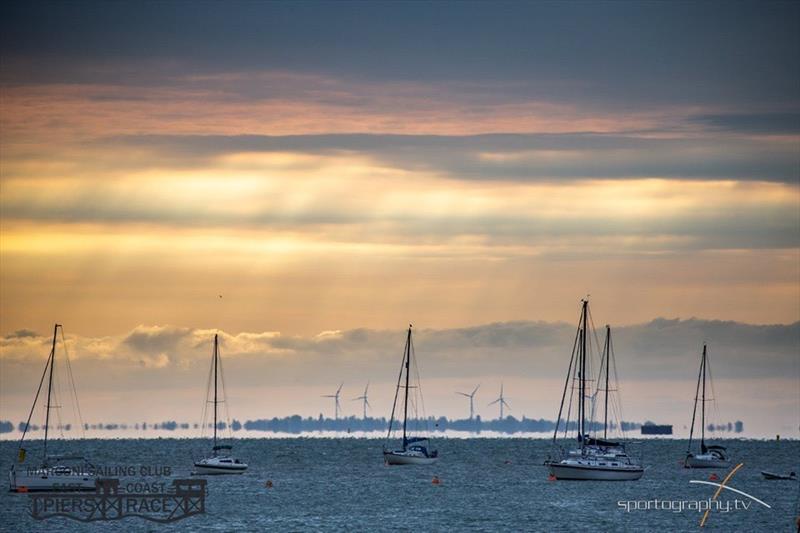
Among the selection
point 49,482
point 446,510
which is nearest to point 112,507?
point 49,482

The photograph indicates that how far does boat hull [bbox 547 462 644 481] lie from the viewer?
598ft

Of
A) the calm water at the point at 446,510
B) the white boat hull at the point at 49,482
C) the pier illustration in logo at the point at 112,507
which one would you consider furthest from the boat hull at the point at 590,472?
the white boat hull at the point at 49,482

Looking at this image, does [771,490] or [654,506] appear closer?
[654,506]

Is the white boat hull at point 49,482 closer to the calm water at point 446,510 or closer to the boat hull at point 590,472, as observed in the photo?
the calm water at point 446,510

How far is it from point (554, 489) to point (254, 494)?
126 feet

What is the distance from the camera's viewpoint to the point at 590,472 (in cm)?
18262

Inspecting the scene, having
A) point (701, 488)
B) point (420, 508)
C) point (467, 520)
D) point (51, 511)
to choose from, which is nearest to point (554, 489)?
point (701, 488)

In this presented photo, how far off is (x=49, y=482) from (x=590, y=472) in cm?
6603

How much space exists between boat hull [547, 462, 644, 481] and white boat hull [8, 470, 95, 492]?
59105mm

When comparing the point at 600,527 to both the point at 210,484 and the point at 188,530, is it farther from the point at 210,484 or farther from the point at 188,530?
the point at 210,484

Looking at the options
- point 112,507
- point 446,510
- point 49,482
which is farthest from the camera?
point 49,482

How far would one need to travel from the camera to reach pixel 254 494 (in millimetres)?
178500

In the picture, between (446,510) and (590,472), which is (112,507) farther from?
(590,472)

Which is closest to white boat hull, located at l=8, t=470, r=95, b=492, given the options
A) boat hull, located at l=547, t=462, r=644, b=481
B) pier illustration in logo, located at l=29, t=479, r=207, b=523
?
pier illustration in logo, located at l=29, t=479, r=207, b=523
